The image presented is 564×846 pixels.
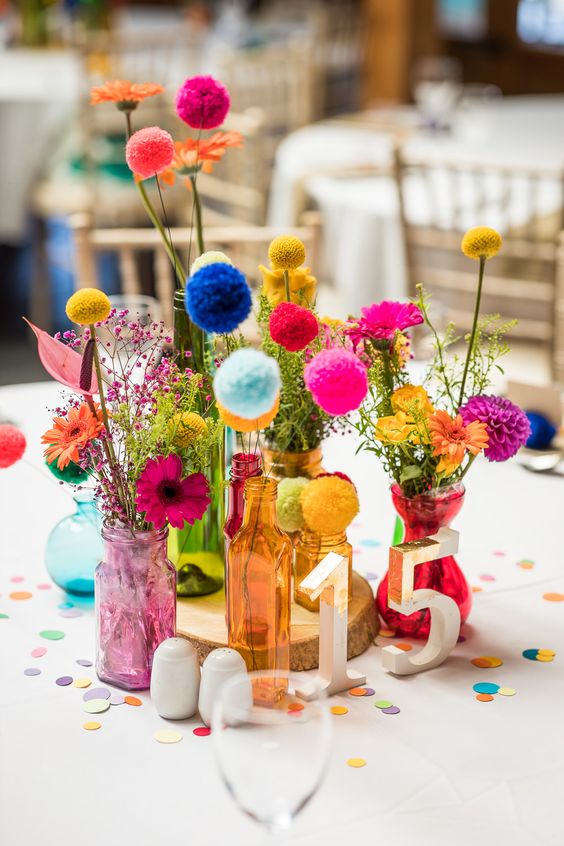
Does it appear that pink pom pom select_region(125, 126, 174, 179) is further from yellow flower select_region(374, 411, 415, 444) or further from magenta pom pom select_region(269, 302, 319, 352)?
yellow flower select_region(374, 411, 415, 444)

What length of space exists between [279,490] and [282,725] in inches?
15.1

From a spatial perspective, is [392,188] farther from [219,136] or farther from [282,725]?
[282,725]

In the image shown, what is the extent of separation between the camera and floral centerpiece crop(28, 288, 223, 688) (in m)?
0.86

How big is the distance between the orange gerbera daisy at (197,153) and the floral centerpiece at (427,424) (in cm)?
19

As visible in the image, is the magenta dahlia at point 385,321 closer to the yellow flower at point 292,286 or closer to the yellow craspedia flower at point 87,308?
the yellow flower at point 292,286

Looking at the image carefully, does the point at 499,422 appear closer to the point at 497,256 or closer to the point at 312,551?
the point at 312,551

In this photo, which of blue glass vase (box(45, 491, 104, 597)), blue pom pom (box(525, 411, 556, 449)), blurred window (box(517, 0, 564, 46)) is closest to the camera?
blue glass vase (box(45, 491, 104, 597))

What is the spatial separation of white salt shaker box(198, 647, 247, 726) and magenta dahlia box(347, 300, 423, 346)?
270mm

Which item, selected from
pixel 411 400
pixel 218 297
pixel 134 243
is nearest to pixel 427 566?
pixel 411 400

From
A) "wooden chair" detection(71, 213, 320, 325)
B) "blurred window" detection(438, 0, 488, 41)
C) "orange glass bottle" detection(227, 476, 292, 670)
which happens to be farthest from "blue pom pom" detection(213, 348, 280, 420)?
"blurred window" detection(438, 0, 488, 41)

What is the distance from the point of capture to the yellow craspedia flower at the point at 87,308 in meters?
0.79

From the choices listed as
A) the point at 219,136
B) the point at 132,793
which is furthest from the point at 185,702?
the point at 219,136

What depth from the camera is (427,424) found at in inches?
35.8

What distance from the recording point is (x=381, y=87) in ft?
19.2
